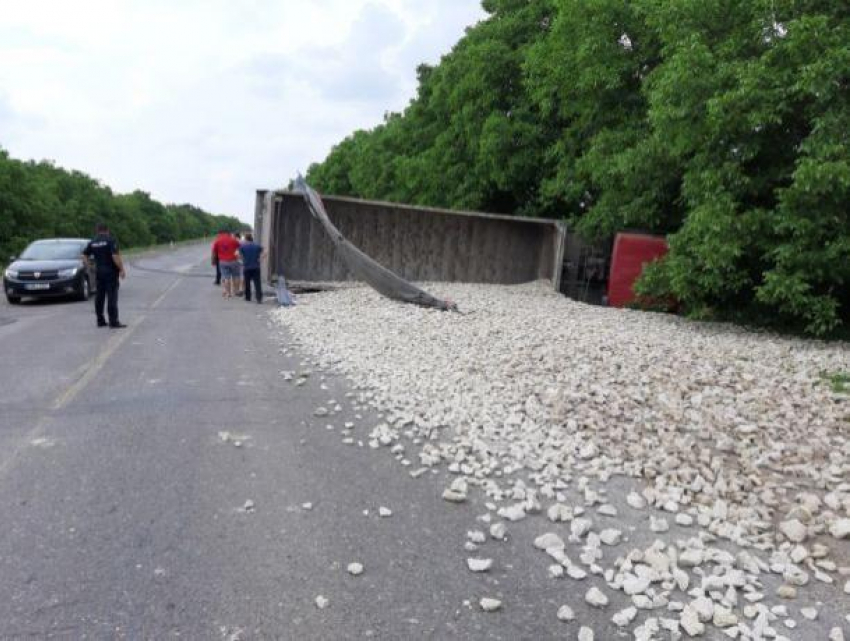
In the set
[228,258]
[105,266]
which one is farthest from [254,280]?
[105,266]

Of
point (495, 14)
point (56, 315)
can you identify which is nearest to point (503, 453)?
point (56, 315)

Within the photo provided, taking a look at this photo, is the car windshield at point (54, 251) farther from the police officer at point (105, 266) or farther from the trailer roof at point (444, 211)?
the trailer roof at point (444, 211)

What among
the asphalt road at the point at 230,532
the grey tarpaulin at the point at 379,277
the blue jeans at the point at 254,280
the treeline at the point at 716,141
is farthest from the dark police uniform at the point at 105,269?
the treeline at the point at 716,141

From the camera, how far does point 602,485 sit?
4309 mm

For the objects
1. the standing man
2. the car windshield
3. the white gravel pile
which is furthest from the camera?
the car windshield

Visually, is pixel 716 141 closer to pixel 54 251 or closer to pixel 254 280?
pixel 254 280

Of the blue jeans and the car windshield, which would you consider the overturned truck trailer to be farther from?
the car windshield

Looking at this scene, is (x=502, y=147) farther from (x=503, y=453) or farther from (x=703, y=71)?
(x=503, y=453)

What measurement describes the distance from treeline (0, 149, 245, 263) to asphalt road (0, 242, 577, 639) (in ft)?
110

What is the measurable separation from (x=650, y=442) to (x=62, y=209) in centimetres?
4906

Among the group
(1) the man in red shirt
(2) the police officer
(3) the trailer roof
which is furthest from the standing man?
(2) the police officer

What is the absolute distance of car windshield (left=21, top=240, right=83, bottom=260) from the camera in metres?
14.4

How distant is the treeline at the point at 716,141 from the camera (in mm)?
8844

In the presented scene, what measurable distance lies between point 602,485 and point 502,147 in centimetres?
1585
